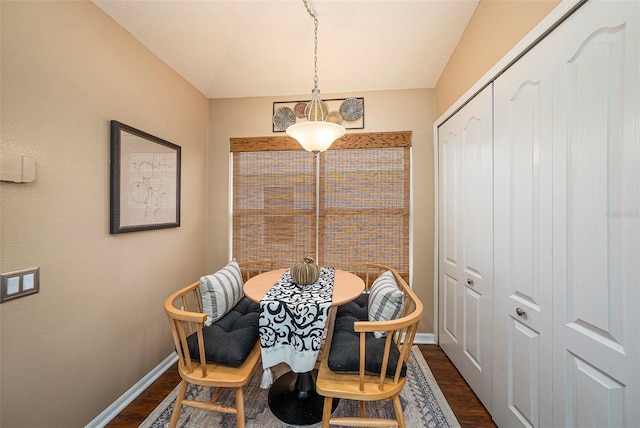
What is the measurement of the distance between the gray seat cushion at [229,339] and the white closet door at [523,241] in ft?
5.10

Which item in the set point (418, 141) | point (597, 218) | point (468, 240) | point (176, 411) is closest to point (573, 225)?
point (597, 218)

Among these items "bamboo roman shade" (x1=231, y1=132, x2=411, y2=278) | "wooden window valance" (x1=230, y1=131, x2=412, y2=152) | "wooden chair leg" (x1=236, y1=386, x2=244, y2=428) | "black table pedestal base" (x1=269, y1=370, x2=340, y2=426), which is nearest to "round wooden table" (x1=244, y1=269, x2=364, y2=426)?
"black table pedestal base" (x1=269, y1=370, x2=340, y2=426)

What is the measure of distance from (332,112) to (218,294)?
211 cm

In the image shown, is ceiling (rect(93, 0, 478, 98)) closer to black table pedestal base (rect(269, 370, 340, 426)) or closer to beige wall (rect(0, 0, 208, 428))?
beige wall (rect(0, 0, 208, 428))

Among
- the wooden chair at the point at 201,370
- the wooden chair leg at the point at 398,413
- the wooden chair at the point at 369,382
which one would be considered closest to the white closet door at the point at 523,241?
the wooden chair at the point at 369,382

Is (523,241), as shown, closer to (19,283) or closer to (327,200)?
(327,200)

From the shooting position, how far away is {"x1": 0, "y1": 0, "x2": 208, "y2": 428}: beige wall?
122 centimetres

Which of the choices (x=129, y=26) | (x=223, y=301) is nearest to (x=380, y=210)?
(x=223, y=301)

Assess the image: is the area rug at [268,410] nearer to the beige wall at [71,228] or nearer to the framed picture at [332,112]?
the beige wall at [71,228]

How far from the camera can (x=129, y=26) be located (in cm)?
182

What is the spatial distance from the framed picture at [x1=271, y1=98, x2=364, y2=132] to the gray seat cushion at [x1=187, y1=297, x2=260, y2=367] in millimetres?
1910

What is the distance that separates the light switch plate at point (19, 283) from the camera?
117 centimetres

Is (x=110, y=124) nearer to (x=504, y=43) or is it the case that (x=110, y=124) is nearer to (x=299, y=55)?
(x=299, y=55)

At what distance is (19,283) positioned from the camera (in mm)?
1224
